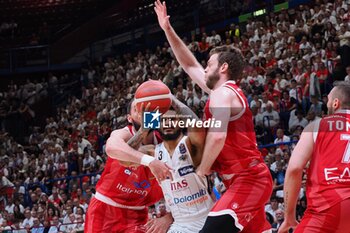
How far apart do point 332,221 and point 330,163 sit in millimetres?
455

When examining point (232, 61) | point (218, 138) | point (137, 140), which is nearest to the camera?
point (218, 138)

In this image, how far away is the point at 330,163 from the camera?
17.6 feet

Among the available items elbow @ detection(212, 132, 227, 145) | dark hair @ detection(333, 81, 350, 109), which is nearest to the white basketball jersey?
elbow @ detection(212, 132, 227, 145)

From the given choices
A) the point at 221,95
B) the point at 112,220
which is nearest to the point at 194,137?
the point at 221,95

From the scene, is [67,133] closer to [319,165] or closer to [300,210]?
[300,210]

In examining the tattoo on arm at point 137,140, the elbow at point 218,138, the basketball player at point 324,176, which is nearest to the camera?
the elbow at point 218,138

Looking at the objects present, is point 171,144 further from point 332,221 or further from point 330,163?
point 332,221

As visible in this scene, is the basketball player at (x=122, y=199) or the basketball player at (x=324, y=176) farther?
the basketball player at (x=122, y=199)

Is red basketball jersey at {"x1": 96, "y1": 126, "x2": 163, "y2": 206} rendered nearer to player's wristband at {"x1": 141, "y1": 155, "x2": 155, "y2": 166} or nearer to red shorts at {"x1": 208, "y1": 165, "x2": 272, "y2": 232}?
player's wristband at {"x1": 141, "y1": 155, "x2": 155, "y2": 166}

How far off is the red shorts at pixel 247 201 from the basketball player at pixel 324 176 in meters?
0.19

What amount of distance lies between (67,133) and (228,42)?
6.44 m

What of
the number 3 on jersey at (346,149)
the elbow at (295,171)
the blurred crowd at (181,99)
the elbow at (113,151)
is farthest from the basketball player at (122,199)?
the blurred crowd at (181,99)

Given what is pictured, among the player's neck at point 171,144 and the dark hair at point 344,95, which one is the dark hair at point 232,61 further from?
the dark hair at point 344,95

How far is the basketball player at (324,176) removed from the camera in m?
5.27
